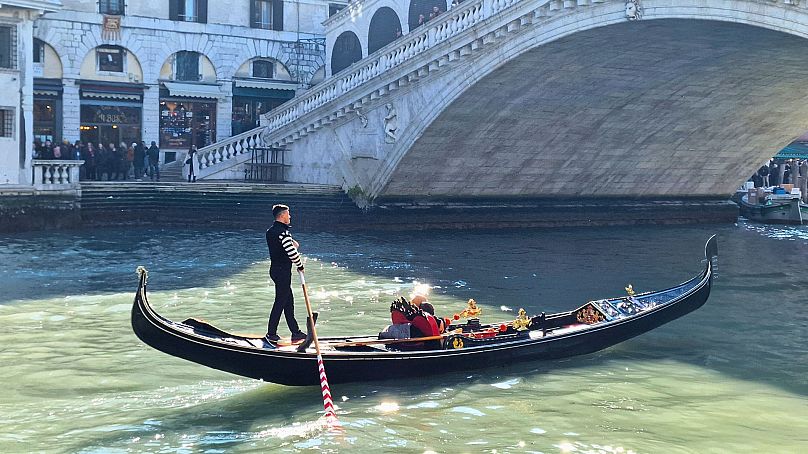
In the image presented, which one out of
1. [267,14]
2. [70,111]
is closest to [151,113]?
[70,111]

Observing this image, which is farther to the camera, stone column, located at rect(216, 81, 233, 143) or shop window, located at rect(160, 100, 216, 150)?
stone column, located at rect(216, 81, 233, 143)

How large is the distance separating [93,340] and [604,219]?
53.9 feet

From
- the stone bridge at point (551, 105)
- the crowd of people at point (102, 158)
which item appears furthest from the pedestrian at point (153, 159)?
the stone bridge at point (551, 105)

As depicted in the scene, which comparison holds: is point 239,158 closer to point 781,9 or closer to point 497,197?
point 497,197

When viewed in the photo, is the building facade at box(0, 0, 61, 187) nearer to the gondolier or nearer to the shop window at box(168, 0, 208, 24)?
the shop window at box(168, 0, 208, 24)

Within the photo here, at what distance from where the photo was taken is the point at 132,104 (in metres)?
25.5

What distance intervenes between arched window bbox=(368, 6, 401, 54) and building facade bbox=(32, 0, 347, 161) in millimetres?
2522

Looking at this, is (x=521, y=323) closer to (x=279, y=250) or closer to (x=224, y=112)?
(x=279, y=250)

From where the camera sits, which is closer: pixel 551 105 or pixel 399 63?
pixel 399 63

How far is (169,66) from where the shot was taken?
1025 inches

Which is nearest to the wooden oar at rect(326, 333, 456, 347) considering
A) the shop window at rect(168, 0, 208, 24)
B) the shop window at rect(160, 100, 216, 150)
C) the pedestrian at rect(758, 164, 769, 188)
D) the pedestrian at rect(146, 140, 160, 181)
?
the pedestrian at rect(146, 140, 160, 181)

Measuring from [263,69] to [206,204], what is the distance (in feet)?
27.1

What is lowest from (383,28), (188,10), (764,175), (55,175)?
(55,175)

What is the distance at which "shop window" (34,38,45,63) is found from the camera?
2414 cm
